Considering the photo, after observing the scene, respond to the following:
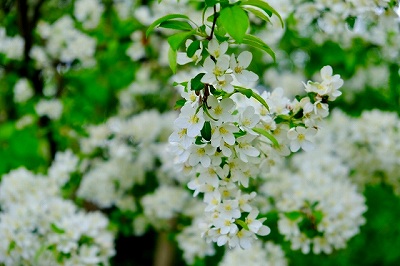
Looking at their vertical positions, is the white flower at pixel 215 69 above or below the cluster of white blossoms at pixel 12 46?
below

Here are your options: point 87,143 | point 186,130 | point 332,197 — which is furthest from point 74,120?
point 186,130

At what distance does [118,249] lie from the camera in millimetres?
6148

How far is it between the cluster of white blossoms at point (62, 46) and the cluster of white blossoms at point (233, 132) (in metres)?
2.11

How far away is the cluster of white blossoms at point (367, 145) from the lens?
10.0 ft

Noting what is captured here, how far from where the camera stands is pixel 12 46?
341 cm

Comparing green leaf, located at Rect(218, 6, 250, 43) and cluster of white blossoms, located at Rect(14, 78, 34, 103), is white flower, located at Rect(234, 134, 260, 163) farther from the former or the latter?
cluster of white blossoms, located at Rect(14, 78, 34, 103)

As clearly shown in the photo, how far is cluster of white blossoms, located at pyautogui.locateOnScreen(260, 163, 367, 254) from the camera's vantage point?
7.03 feet

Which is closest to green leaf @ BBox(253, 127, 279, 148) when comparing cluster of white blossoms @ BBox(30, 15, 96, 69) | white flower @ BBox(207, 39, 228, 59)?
white flower @ BBox(207, 39, 228, 59)

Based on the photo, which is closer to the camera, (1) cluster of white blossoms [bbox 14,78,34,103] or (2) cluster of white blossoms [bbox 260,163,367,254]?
(2) cluster of white blossoms [bbox 260,163,367,254]

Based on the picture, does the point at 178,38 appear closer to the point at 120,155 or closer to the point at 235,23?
the point at 235,23

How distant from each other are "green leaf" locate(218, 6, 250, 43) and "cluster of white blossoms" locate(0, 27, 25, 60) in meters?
2.48

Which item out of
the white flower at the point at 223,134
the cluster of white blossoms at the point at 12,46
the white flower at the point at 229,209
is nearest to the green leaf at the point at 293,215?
the white flower at the point at 229,209

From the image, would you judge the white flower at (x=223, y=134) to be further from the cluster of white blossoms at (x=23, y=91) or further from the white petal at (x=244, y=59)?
the cluster of white blossoms at (x=23, y=91)

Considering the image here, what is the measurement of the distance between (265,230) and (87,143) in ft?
7.16
